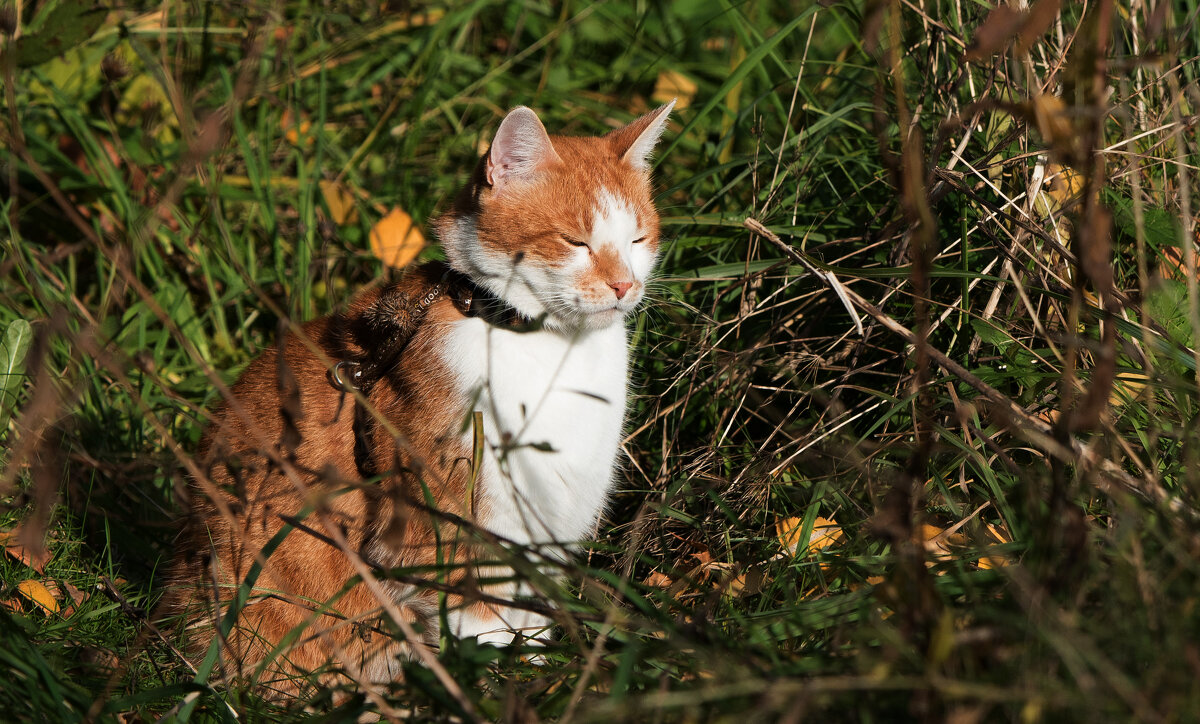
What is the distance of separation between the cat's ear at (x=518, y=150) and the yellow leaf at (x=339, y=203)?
156cm

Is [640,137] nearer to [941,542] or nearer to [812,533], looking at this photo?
[812,533]

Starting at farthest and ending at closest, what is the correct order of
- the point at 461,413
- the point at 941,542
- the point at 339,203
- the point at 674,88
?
the point at 674,88, the point at 339,203, the point at 461,413, the point at 941,542

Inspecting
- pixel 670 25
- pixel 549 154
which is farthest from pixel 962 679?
pixel 670 25

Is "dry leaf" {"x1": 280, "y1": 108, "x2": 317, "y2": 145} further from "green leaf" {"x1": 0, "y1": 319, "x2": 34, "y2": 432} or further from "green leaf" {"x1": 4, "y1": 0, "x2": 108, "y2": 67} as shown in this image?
"green leaf" {"x1": 0, "y1": 319, "x2": 34, "y2": 432}

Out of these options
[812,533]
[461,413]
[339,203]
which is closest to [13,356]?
[339,203]

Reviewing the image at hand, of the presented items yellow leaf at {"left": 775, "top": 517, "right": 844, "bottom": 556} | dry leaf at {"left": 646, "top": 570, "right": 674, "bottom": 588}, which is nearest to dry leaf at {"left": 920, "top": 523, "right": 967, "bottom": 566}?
yellow leaf at {"left": 775, "top": 517, "right": 844, "bottom": 556}

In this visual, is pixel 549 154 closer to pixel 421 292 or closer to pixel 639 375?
pixel 421 292

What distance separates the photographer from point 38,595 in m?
2.35

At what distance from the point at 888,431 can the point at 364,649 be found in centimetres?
147

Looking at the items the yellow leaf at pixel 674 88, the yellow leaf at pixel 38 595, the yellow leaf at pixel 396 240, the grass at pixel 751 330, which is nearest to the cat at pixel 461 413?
the grass at pixel 751 330

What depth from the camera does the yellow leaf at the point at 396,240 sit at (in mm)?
3648

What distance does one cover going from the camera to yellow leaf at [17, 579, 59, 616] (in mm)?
2332

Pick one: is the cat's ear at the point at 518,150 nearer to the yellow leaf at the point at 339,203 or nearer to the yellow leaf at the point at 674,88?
the yellow leaf at the point at 339,203

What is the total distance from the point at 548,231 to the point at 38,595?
5.06 ft
